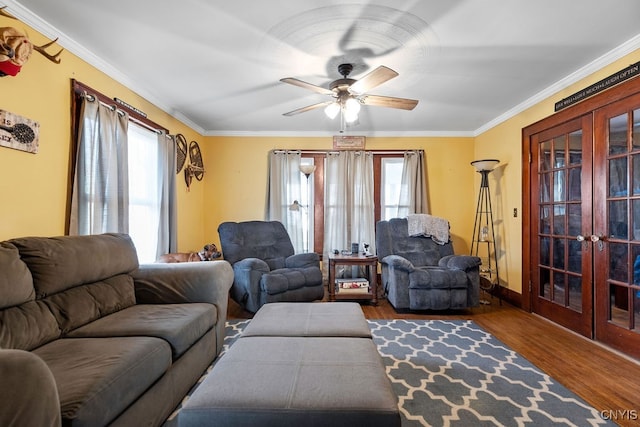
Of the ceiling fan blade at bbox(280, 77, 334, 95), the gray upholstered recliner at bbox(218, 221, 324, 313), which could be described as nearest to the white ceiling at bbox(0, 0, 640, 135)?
the ceiling fan blade at bbox(280, 77, 334, 95)

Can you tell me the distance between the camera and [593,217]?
2.70 meters

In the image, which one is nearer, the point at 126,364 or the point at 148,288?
the point at 126,364

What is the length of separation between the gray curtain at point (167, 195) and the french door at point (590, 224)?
4.15 meters

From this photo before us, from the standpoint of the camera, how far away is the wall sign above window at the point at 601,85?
2348 millimetres

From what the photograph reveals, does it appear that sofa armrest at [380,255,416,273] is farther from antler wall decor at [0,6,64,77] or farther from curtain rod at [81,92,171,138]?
antler wall decor at [0,6,64,77]

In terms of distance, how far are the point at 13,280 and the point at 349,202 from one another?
12.3ft

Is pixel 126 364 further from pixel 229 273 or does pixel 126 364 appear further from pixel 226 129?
pixel 226 129

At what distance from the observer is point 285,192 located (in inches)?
182

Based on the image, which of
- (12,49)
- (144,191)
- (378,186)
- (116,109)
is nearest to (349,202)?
(378,186)

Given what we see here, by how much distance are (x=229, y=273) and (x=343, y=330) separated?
46.8 inches

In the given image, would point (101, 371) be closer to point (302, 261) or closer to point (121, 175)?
point (121, 175)

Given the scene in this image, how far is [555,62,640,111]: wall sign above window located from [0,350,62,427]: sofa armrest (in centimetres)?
387

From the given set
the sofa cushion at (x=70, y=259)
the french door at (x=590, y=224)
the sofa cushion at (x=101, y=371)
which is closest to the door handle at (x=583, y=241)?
the french door at (x=590, y=224)

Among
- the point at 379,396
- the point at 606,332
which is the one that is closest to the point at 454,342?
the point at 606,332
